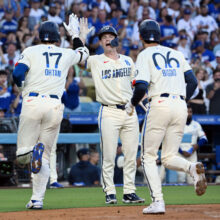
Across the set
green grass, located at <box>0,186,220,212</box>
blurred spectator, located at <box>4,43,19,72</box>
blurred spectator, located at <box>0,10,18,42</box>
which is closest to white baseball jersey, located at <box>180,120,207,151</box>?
green grass, located at <box>0,186,220,212</box>

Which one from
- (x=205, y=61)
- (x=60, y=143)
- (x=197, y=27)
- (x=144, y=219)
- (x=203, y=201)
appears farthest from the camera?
(x=197, y=27)

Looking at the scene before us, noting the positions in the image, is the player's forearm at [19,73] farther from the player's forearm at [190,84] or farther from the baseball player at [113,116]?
the player's forearm at [190,84]

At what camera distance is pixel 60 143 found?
11.4 meters

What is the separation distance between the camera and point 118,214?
20.6 feet

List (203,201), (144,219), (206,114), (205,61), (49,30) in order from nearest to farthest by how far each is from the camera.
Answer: (144,219), (49,30), (203,201), (206,114), (205,61)

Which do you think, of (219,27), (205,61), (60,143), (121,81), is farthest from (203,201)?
(219,27)

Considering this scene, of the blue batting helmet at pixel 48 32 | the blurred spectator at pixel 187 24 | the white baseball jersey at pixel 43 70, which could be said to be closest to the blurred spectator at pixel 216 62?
the blurred spectator at pixel 187 24

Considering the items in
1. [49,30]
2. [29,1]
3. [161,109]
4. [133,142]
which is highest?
[29,1]

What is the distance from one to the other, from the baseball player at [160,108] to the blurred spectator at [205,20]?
12541mm

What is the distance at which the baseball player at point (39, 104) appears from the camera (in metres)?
6.88

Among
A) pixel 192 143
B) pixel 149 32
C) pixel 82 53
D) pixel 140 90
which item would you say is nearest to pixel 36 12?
pixel 192 143

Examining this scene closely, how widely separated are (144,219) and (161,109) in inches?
47.9

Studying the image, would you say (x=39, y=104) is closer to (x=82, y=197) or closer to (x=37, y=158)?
(x=37, y=158)

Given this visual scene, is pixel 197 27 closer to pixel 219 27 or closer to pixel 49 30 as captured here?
pixel 219 27
